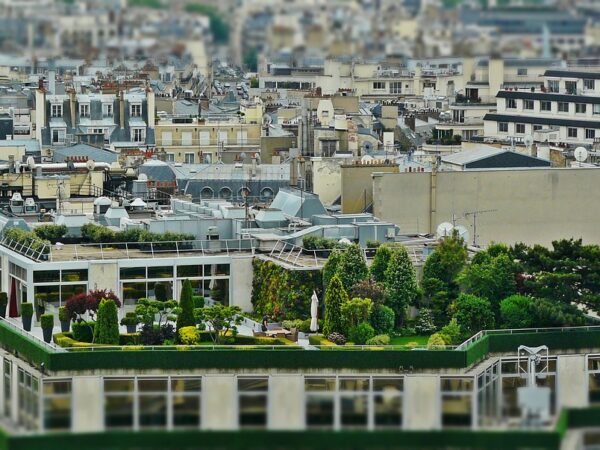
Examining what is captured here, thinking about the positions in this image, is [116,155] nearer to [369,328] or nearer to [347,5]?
[347,5]

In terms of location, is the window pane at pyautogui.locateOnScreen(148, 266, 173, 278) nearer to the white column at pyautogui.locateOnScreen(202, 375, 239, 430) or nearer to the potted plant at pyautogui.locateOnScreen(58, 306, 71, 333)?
the potted plant at pyautogui.locateOnScreen(58, 306, 71, 333)

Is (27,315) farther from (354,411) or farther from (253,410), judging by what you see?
(354,411)

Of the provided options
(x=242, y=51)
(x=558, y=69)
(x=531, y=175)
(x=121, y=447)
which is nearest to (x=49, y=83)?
(x=242, y=51)

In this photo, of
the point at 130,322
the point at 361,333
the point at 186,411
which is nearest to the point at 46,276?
the point at 130,322

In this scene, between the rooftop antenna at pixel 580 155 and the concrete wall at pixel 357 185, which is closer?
the concrete wall at pixel 357 185

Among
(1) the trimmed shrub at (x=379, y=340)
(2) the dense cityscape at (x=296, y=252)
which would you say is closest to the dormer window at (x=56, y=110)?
(2) the dense cityscape at (x=296, y=252)

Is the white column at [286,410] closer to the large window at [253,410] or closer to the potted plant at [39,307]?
the large window at [253,410]

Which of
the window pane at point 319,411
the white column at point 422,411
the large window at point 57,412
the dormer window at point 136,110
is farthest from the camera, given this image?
the dormer window at point 136,110
